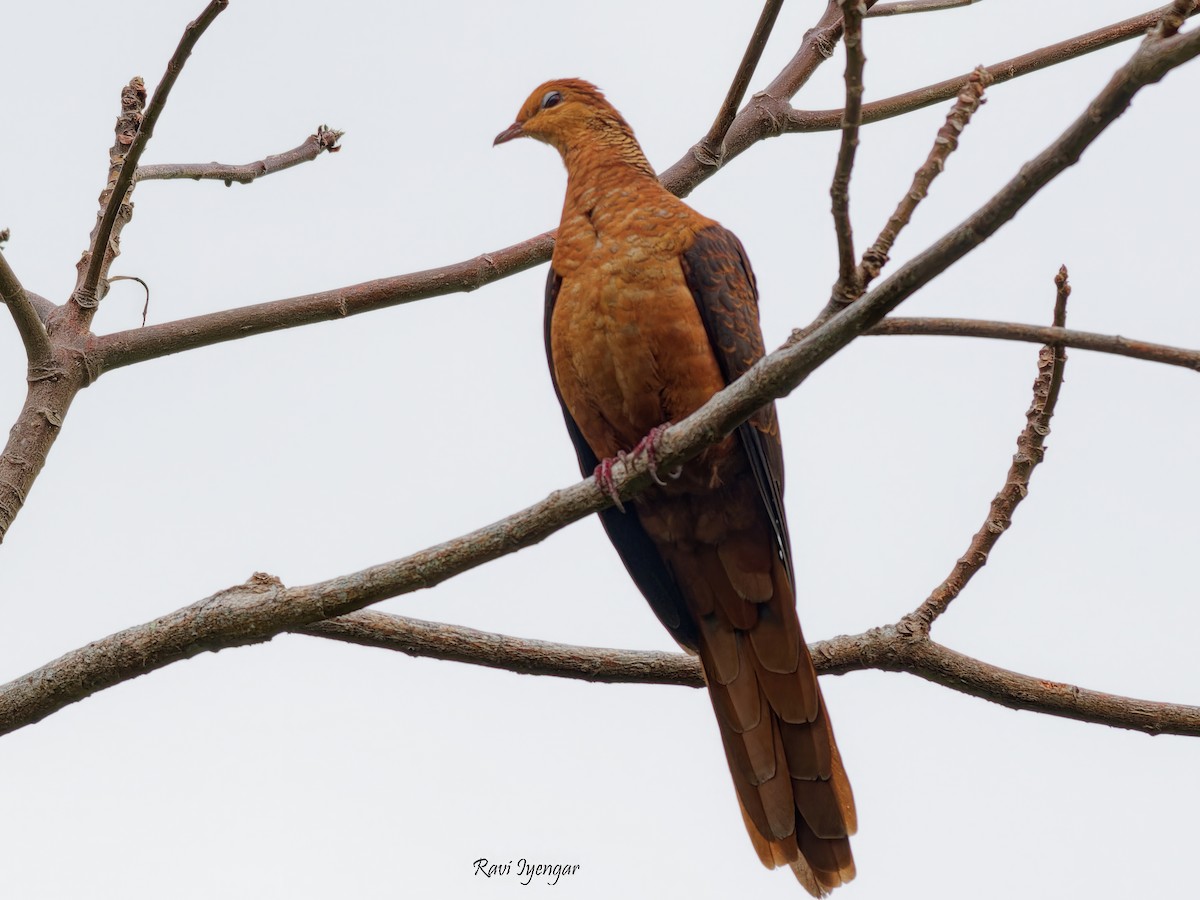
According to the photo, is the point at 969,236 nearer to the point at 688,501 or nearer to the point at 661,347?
the point at 661,347

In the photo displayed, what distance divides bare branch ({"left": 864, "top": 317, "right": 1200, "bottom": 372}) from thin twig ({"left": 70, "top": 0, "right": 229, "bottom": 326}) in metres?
1.77

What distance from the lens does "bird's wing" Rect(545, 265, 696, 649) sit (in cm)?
459

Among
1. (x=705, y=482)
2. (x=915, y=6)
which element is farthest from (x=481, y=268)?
(x=915, y=6)

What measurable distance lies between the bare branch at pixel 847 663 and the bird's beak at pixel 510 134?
2467 mm

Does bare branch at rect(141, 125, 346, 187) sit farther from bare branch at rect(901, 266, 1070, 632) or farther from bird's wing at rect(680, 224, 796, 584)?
bare branch at rect(901, 266, 1070, 632)

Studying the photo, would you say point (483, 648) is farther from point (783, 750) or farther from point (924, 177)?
point (924, 177)

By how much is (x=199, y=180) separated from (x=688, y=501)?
204 cm

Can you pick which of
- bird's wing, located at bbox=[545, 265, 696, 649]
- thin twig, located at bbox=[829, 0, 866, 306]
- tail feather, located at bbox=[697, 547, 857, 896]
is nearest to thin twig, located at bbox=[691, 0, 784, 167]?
bird's wing, located at bbox=[545, 265, 696, 649]

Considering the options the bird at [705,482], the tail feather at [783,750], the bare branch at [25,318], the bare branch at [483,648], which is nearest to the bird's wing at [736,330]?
the bird at [705,482]

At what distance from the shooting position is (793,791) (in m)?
4.25

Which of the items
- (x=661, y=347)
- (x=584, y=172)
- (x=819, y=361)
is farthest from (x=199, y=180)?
(x=819, y=361)

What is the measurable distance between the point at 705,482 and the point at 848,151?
194 centimetres

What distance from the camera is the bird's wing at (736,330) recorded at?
4.22 meters

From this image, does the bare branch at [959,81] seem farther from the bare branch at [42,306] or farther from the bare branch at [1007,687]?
the bare branch at [42,306]
